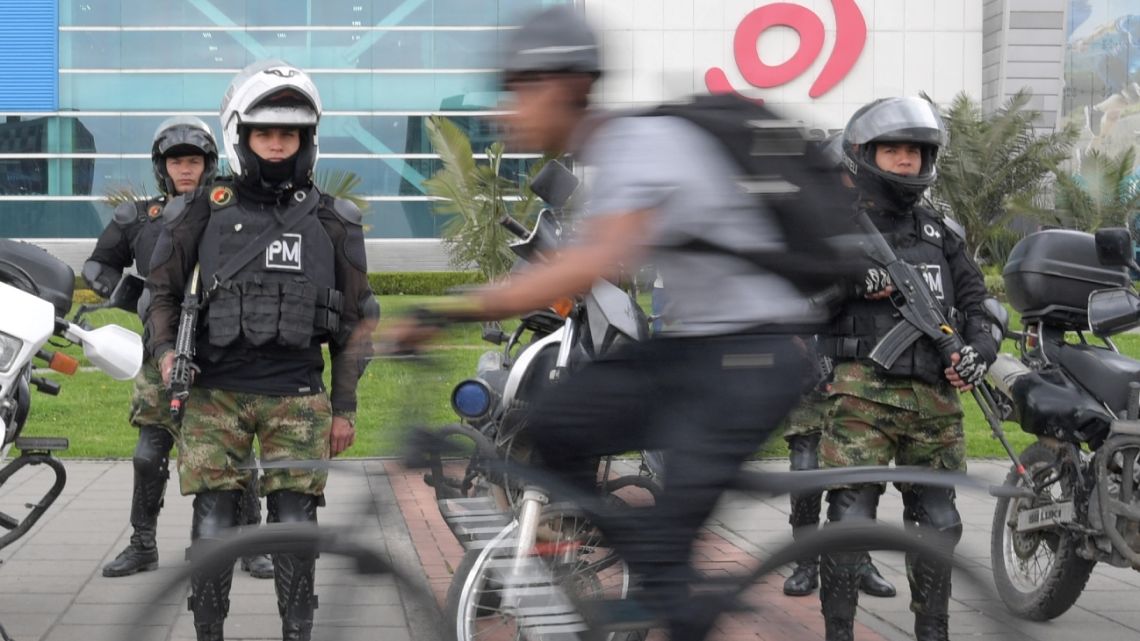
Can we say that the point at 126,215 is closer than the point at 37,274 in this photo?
No

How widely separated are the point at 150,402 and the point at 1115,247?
393cm

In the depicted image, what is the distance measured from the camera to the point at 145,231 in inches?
255

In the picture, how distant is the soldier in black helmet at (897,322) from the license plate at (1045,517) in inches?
23.5

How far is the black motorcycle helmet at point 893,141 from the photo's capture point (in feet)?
16.4

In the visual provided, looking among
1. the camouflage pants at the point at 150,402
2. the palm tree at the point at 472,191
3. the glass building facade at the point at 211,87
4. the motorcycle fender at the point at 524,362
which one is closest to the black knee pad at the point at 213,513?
the motorcycle fender at the point at 524,362

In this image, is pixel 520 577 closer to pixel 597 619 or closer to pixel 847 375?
pixel 597 619

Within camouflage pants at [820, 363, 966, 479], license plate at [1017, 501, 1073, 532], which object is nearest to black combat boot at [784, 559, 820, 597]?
camouflage pants at [820, 363, 966, 479]

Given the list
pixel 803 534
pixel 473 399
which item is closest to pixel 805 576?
pixel 803 534

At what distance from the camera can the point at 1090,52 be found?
51.1m

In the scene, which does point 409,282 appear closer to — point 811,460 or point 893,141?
point 811,460

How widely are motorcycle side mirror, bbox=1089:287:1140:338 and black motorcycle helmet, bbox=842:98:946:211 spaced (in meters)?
1.03

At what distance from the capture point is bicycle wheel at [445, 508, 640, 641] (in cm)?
289

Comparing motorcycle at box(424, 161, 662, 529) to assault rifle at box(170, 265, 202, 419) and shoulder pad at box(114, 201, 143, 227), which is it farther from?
shoulder pad at box(114, 201, 143, 227)

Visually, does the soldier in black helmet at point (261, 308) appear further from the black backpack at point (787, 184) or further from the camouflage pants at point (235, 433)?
the black backpack at point (787, 184)
